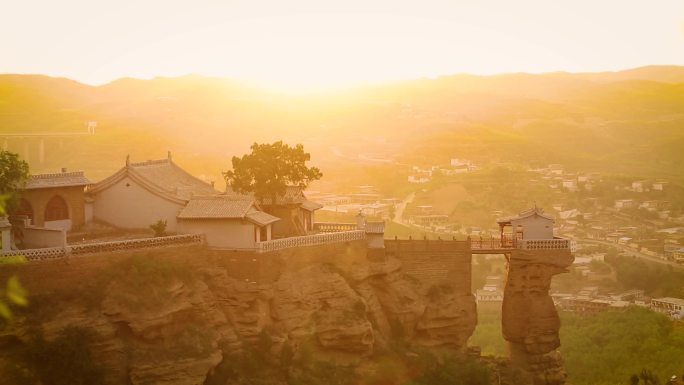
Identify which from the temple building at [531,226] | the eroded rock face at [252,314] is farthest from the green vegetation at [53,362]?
the temple building at [531,226]

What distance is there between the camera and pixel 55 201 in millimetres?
36688

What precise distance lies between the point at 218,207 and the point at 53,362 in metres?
9.77

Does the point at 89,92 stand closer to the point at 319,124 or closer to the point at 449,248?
the point at 319,124

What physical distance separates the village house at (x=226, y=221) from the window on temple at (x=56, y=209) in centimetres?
499

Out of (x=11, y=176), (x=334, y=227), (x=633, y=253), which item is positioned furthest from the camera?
(x=633, y=253)

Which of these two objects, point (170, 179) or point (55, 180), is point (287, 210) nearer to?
point (170, 179)

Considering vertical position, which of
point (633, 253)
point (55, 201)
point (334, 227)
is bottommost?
point (633, 253)

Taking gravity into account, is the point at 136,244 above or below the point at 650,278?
above

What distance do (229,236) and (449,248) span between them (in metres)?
10.8

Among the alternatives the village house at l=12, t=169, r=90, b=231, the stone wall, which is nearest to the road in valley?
the stone wall

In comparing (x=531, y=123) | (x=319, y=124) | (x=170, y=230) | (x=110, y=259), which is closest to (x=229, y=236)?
(x=170, y=230)

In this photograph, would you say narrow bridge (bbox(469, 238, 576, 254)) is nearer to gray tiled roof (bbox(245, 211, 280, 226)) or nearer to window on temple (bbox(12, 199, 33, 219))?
gray tiled roof (bbox(245, 211, 280, 226))

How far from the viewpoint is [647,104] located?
151 metres

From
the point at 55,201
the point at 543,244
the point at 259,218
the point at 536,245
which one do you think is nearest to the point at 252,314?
the point at 259,218
